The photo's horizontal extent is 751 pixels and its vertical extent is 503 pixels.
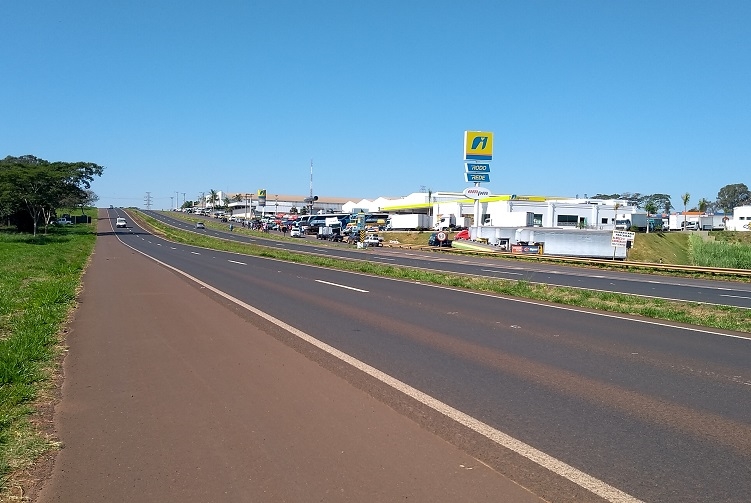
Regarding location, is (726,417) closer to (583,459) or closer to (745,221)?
(583,459)

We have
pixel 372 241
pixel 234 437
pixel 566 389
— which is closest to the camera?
pixel 234 437

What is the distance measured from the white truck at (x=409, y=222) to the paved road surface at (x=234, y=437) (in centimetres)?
7450

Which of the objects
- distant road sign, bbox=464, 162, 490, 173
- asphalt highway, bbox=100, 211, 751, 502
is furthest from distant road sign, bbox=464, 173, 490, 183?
asphalt highway, bbox=100, 211, 751, 502

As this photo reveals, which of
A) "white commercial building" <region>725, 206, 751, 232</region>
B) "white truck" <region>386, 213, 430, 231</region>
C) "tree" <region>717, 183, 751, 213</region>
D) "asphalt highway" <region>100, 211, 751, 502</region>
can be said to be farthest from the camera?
"tree" <region>717, 183, 751, 213</region>

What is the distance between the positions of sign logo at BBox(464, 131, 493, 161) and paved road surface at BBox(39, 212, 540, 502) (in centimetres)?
4869

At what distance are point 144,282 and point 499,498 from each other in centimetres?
1918

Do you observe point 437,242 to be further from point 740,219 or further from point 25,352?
point 740,219

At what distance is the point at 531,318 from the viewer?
13.6 metres

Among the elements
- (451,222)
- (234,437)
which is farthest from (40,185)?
(234,437)

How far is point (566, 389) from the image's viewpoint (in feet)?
24.6

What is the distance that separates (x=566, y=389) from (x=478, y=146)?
51.2 metres

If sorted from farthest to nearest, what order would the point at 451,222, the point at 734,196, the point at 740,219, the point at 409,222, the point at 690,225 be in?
the point at 734,196, the point at 690,225, the point at 740,219, the point at 451,222, the point at 409,222

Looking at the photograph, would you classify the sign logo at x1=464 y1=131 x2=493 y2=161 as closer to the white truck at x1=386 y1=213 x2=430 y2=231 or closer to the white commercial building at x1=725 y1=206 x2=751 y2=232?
the white truck at x1=386 y1=213 x2=430 y2=231

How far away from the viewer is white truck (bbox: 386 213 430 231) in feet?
276
